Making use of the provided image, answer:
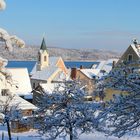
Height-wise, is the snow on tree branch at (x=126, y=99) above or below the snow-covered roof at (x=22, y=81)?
above

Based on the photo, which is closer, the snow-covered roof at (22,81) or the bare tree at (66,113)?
the bare tree at (66,113)

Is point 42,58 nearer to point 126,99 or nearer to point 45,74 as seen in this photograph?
point 45,74

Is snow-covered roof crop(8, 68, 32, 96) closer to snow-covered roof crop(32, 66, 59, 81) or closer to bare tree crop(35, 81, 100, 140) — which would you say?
snow-covered roof crop(32, 66, 59, 81)

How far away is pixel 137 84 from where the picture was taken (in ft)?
32.9

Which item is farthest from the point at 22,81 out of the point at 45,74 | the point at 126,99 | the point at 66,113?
the point at 126,99

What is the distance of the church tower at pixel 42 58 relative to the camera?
8925cm

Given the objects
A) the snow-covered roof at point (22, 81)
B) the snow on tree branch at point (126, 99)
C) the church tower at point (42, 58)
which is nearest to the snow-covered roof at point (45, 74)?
the church tower at point (42, 58)

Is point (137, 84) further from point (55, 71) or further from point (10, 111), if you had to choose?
point (55, 71)

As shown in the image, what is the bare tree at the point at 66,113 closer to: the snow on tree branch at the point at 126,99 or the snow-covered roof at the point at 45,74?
the snow on tree branch at the point at 126,99

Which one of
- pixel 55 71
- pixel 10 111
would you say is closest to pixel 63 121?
pixel 10 111

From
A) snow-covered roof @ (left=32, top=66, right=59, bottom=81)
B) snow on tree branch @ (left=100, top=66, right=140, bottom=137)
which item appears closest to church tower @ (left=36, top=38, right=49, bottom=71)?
snow-covered roof @ (left=32, top=66, right=59, bottom=81)

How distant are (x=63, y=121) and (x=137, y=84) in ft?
55.8

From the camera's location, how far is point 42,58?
304ft

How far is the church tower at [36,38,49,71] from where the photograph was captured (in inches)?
3514
